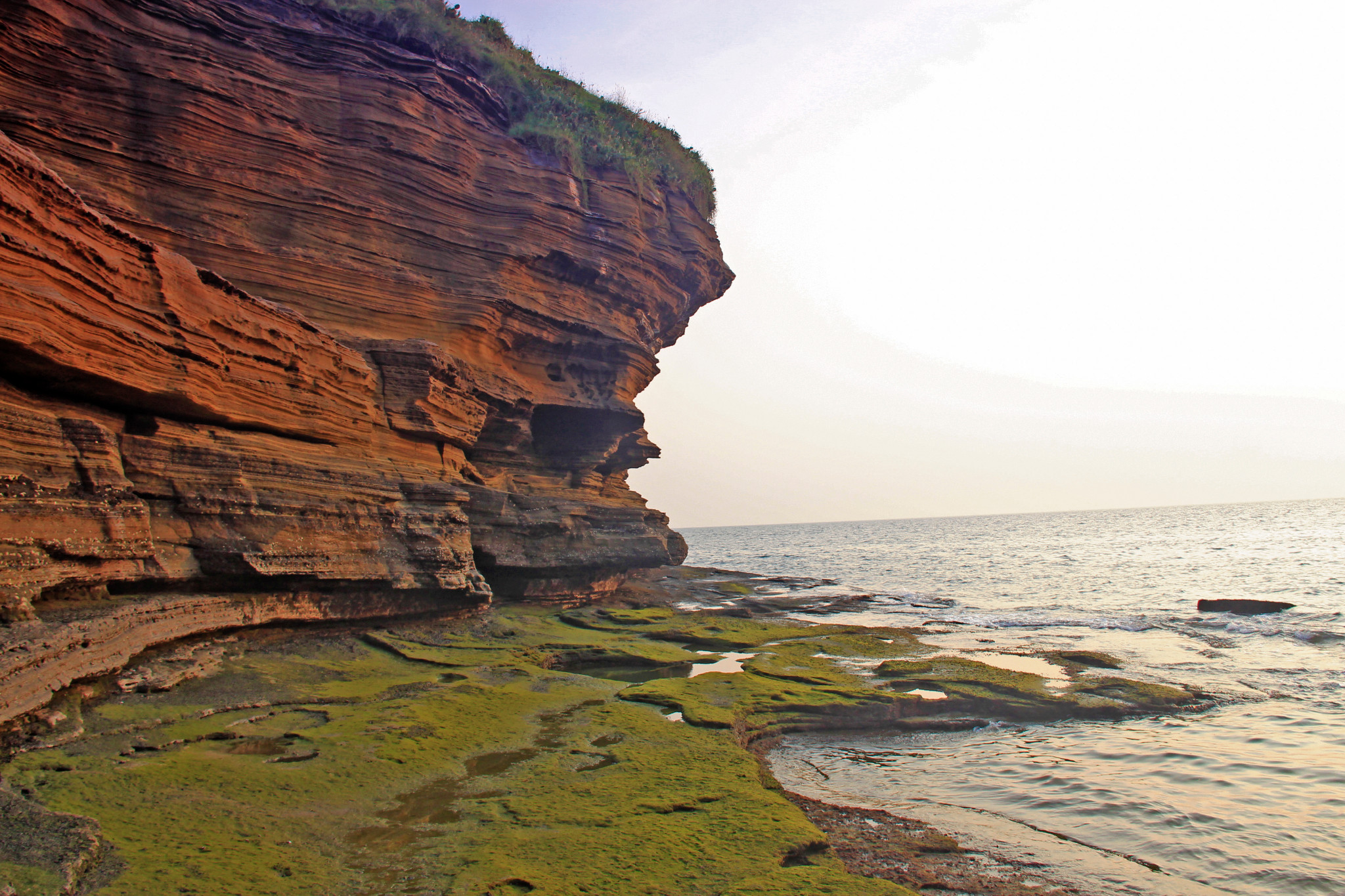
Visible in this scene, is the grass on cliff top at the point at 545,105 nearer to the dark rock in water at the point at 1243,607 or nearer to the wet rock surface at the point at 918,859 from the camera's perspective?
the wet rock surface at the point at 918,859

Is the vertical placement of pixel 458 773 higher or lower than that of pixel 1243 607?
higher

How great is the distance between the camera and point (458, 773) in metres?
6.97

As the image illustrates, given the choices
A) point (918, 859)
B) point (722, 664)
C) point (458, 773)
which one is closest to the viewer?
point (918, 859)

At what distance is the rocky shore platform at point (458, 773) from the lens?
4828 millimetres

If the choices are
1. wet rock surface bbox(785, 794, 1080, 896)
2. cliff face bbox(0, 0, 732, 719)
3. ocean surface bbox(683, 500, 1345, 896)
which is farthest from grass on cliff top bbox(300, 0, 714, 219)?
wet rock surface bbox(785, 794, 1080, 896)

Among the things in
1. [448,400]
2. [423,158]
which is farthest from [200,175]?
[448,400]

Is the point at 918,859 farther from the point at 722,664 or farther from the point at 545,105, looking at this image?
the point at 545,105

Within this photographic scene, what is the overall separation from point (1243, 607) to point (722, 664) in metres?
20.8

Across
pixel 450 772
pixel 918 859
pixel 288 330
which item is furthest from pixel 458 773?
pixel 288 330

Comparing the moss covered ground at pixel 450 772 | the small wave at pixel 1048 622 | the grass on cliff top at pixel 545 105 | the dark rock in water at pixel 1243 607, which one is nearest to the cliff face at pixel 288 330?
the grass on cliff top at pixel 545 105

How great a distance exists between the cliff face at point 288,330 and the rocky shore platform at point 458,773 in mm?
1348

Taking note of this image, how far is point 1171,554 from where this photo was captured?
53125 millimetres

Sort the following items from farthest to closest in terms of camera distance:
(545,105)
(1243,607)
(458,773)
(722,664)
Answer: (1243,607) < (545,105) < (722,664) < (458,773)

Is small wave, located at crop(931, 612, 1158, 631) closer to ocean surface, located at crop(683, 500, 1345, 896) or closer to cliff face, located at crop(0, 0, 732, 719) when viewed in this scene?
ocean surface, located at crop(683, 500, 1345, 896)
